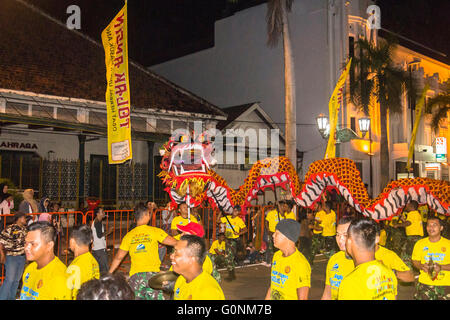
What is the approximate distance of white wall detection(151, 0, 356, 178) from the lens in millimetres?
27750

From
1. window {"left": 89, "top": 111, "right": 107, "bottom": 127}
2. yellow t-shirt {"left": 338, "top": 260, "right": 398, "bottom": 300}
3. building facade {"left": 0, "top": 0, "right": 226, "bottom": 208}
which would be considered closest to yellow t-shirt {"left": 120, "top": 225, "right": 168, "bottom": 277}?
yellow t-shirt {"left": 338, "top": 260, "right": 398, "bottom": 300}

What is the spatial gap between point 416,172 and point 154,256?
103ft

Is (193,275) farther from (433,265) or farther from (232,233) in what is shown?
(232,233)

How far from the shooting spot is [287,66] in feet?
53.5

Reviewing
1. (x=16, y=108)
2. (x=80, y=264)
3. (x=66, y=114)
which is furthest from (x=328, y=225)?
(x=16, y=108)

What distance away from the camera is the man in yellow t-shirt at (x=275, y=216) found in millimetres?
11609

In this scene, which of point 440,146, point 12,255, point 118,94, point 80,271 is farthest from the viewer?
point 440,146

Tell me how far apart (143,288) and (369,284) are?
3.43m

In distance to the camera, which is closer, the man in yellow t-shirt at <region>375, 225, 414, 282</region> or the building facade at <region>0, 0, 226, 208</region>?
the man in yellow t-shirt at <region>375, 225, 414, 282</region>

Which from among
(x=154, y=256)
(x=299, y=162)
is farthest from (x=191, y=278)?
(x=299, y=162)

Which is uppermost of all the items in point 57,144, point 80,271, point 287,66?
point 287,66

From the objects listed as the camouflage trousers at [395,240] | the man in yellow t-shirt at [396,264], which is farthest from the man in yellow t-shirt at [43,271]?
the camouflage trousers at [395,240]

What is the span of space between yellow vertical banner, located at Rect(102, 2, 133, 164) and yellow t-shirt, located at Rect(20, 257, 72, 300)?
16.5 ft

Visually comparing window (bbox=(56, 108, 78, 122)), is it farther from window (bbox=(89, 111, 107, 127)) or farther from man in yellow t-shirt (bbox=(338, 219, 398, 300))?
man in yellow t-shirt (bbox=(338, 219, 398, 300))
